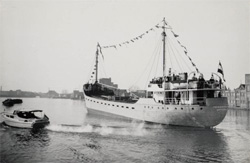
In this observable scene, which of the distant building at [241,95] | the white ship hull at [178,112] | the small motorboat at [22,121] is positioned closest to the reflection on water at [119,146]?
the small motorboat at [22,121]

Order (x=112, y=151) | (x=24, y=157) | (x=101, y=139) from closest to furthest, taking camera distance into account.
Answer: (x=24, y=157)
(x=112, y=151)
(x=101, y=139)

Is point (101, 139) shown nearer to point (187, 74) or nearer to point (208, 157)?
point (208, 157)

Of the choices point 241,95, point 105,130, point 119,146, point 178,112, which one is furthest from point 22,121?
point 241,95

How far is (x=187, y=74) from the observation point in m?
27.3

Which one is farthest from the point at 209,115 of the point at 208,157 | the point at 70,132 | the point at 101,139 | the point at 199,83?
the point at 70,132

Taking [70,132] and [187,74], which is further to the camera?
[187,74]

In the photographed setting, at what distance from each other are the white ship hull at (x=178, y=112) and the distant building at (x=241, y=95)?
48967 millimetres

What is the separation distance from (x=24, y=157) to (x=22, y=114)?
12673 mm

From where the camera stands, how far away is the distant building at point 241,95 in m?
67.1

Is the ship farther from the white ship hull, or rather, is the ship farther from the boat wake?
the boat wake

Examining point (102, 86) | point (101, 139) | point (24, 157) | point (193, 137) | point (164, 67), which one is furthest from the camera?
point (102, 86)

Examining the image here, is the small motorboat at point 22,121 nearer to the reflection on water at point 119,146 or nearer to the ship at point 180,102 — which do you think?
the reflection on water at point 119,146

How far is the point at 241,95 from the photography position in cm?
7056

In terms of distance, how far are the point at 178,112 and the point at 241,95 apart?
182ft
